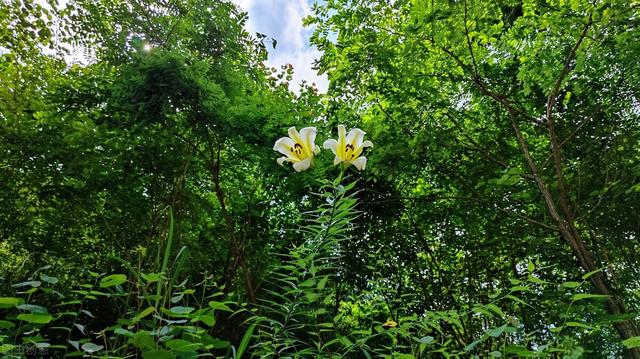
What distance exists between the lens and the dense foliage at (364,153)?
2293 mm

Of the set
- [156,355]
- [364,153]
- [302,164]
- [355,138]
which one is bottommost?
[156,355]

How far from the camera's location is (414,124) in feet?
9.14

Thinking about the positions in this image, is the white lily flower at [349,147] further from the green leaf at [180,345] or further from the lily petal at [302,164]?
the green leaf at [180,345]

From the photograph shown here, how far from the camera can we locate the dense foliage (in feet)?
7.52

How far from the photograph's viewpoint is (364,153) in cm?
359

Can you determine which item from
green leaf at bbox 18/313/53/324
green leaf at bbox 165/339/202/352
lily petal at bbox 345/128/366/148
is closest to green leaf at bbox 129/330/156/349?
green leaf at bbox 165/339/202/352

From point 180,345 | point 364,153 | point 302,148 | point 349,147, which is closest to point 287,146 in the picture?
point 302,148

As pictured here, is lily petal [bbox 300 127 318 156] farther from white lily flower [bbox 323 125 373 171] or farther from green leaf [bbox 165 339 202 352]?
green leaf [bbox 165 339 202 352]

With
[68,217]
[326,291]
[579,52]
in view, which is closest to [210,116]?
[68,217]

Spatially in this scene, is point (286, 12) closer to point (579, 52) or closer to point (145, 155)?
point (145, 155)

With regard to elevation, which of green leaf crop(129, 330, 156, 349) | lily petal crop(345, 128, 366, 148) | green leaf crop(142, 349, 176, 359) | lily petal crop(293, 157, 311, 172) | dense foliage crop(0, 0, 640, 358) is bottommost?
green leaf crop(142, 349, 176, 359)

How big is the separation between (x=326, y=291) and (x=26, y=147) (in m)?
3.32

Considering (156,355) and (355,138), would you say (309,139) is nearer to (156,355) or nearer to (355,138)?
(355,138)

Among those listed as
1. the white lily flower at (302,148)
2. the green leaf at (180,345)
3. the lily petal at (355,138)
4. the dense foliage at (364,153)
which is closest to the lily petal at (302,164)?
the white lily flower at (302,148)
